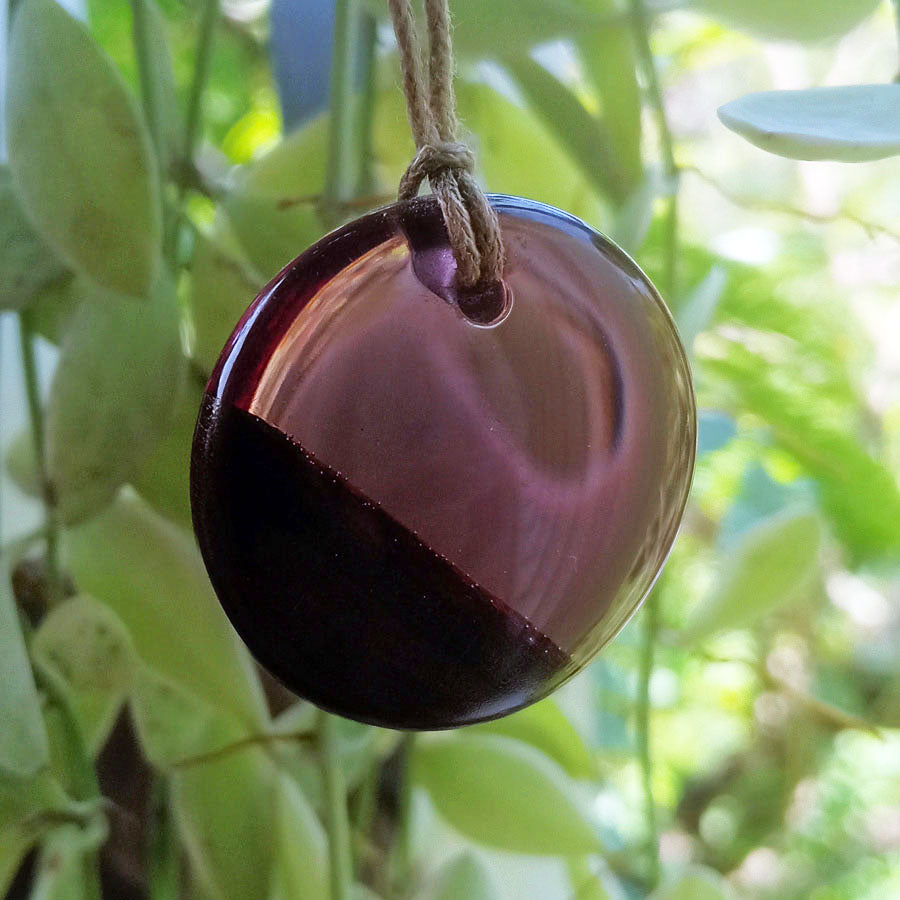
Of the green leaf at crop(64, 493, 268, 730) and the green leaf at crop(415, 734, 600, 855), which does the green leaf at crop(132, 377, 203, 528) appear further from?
the green leaf at crop(415, 734, 600, 855)

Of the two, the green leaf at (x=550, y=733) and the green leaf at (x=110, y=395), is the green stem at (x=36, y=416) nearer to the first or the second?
the green leaf at (x=110, y=395)

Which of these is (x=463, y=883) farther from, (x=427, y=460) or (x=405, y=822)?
(x=427, y=460)

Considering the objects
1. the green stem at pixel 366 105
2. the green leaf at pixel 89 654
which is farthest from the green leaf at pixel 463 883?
the green stem at pixel 366 105

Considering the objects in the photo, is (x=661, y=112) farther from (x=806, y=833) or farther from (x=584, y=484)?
(x=806, y=833)

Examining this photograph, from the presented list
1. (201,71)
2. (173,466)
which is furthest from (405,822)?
(201,71)

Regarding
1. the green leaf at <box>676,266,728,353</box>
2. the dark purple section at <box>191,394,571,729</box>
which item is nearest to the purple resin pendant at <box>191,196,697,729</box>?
the dark purple section at <box>191,394,571,729</box>

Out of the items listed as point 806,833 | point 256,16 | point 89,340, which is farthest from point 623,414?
point 806,833

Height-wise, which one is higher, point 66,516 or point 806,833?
point 66,516
